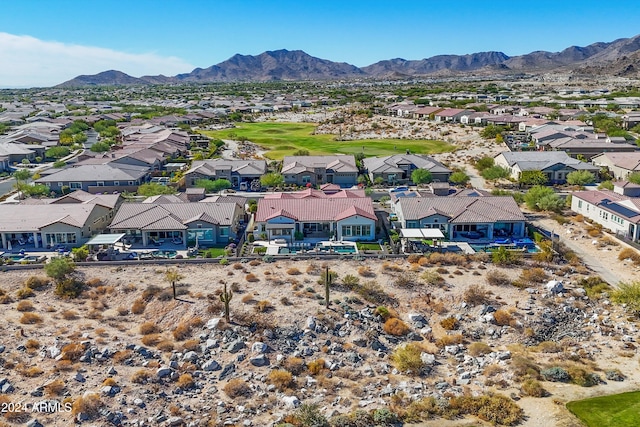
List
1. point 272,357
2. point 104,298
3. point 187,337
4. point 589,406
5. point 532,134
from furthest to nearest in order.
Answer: point 532,134 → point 104,298 → point 187,337 → point 272,357 → point 589,406

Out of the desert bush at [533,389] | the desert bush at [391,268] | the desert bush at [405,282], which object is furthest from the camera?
the desert bush at [391,268]

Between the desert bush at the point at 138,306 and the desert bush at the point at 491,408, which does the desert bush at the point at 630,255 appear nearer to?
the desert bush at the point at 491,408

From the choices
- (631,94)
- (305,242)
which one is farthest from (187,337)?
(631,94)

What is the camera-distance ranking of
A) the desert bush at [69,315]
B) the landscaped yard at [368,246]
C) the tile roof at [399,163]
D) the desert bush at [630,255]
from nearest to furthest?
the desert bush at [69,315], the desert bush at [630,255], the landscaped yard at [368,246], the tile roof at [399,163]

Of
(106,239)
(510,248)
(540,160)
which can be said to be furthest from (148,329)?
(540,160)

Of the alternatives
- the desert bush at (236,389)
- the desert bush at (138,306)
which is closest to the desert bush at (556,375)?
the desert bush at (236,389)

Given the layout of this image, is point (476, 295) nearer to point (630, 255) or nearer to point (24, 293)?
point (630, 255)

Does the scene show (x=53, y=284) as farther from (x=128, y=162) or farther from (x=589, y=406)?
(x=128, y=162)

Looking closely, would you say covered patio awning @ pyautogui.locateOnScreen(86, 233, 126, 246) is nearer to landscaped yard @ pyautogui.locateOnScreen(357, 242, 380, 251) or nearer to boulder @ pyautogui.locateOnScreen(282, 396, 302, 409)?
landscaped yard @ pyautogui.locateOnScreen(357, 242, 380, 251)
